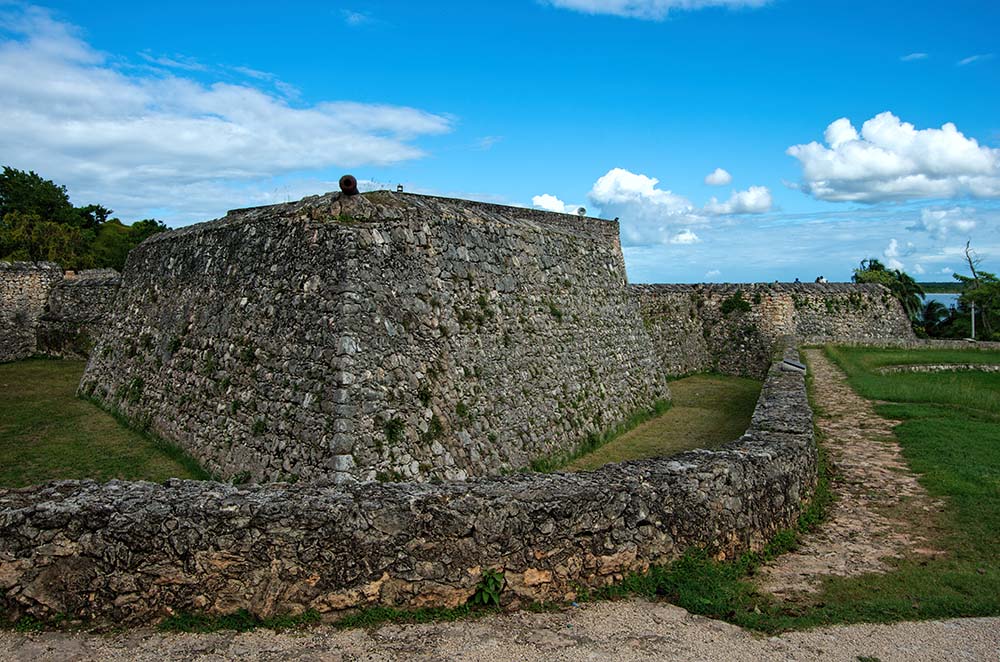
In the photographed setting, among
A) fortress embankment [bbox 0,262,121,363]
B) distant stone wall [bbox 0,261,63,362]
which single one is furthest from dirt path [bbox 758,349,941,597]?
distant stone wall [bbox 0,261,63,362]

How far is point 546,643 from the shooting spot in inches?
191

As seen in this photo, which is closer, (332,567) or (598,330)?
(332,567)

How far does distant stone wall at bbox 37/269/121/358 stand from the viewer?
24.5 metres

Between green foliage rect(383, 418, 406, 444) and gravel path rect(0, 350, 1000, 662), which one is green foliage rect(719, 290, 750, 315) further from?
gravel path rect(0, 350, 1000, 662)

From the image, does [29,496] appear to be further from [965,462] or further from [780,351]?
[780,351]

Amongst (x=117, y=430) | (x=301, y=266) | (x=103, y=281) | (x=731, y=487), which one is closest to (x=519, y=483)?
(x=731, y=487)

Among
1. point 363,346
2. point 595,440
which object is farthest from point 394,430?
point 595,440

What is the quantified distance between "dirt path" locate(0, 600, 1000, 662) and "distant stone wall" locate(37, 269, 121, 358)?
75.3 ft

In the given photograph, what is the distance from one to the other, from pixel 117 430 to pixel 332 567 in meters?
10.5

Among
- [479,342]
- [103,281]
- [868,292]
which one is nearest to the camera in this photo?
[479,342]

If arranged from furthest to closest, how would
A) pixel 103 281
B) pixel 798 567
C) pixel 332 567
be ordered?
pixel 103 281, pixel 798 567, pixel 332 567

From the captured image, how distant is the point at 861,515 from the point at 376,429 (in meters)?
6.30

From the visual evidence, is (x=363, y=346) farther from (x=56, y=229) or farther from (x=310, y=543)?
(x=56, y=229)

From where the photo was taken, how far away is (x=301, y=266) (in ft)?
33.0
